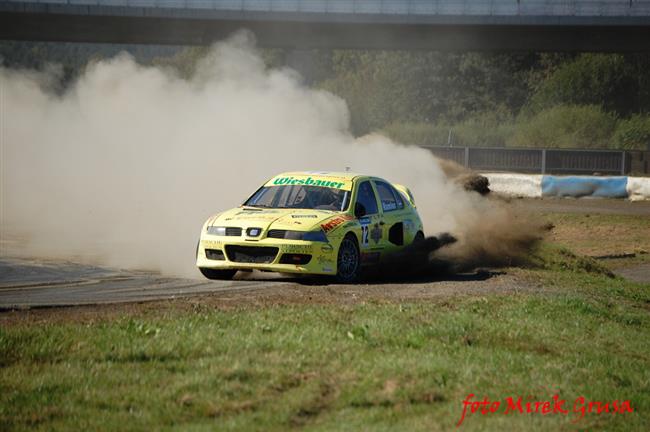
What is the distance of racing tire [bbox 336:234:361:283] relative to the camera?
1341 cm

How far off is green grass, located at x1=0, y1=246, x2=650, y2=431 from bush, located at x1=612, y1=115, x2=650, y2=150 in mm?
46726

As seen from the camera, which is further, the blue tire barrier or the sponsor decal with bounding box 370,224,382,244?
the blue tire barrier

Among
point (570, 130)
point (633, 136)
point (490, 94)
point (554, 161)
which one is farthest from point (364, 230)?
point (490, 94)

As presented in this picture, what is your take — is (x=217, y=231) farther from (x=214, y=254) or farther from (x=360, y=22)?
(x=360, y=22)

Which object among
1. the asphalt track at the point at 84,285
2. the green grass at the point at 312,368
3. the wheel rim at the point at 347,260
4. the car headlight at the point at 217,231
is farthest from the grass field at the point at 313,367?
the car headlight at the point at 217,231

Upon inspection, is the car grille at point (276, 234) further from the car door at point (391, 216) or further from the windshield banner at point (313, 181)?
the car door at point (391, 216)

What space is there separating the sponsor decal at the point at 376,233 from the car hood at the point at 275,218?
2.28ft

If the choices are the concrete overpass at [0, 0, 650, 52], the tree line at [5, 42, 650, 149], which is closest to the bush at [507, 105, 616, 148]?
the tree line at [5, 42, 650, 149]

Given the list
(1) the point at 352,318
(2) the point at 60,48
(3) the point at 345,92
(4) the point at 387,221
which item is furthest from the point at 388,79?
(2) the point at 60,48

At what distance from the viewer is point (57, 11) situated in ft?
167

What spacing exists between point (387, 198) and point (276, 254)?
2745mm

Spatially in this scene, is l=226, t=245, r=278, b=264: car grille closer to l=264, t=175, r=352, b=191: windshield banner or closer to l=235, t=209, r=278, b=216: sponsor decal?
l=235, t=209, r=278, b=216: sponsor decal

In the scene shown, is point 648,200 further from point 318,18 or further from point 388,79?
point 388,79

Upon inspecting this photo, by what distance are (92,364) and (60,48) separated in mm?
133524
